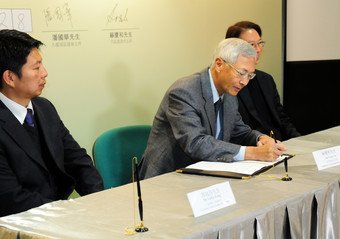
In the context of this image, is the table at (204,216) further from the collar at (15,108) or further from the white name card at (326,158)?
the collar at (15,108)

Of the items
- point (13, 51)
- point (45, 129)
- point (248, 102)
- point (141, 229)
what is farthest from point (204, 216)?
point (248, 102)

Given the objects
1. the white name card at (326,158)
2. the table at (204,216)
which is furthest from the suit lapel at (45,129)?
the white name card at (326,158)

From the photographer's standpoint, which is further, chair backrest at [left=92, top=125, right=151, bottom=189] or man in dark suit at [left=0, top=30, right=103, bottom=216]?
chair backrest at [left=92, top=125, right=151, bottom=189]

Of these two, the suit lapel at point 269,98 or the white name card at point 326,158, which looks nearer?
the white name card at point 326,158

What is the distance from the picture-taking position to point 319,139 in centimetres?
282

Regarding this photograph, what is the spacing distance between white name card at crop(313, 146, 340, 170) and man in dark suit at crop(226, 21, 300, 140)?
A: 1115 mm

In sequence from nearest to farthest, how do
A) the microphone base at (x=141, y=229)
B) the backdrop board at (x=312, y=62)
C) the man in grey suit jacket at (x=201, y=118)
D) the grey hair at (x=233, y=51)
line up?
1. the microphone base at (x=141, y=229)
2. the man in grey suit jacket at (x=201, y=118)
3. the grey hair at (x=233, y=51)
4. the backdrop board at (x=312, y=62)

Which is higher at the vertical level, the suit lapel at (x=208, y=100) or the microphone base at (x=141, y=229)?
the suit lapel at (x=208, y=100)

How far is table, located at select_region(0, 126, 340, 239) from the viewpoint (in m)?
1.53

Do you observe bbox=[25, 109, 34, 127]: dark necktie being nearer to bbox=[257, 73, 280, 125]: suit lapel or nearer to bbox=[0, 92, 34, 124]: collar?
bbox=[0, 92, 34, 124]: collar

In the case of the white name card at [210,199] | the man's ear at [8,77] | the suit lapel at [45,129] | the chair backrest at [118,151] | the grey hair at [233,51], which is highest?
the grey hair at [233,51]

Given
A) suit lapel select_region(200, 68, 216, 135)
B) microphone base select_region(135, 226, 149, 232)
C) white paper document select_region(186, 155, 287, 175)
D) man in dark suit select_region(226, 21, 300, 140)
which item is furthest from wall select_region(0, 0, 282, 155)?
microphone base select_region(135, 226, 149, 232)

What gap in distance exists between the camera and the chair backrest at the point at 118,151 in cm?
274

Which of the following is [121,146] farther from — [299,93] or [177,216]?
[299,93]
